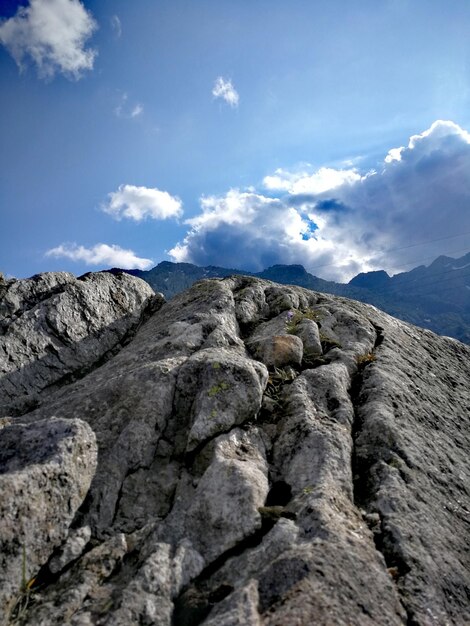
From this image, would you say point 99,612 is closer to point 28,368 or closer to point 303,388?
point 303,388

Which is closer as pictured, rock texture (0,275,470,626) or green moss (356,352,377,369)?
rock texture (0,275,470,626)

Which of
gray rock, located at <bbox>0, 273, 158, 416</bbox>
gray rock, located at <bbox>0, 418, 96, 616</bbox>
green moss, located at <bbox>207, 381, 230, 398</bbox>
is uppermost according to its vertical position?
gray rock, located at <bbox>0, 273, 158, 416</bbox>

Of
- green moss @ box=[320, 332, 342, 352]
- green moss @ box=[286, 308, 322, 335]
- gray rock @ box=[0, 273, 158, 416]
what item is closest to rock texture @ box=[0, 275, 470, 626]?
gray rock @ box=[0, 273, 158, 416]

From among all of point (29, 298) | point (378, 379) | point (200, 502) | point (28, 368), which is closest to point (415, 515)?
point (200, 502)

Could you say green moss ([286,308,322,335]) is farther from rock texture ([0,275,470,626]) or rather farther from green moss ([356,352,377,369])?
green moss ([356,352,377,369])

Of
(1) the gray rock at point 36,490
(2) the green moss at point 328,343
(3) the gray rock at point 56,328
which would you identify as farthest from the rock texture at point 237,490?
(2) the green moss at point 328,343

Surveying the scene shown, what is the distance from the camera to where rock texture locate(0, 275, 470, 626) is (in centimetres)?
904

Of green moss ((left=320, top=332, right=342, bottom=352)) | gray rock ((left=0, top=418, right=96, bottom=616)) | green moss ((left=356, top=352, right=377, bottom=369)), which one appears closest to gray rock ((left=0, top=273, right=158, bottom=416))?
gray rock ((left=0, top=418, right=96, bottom=616))

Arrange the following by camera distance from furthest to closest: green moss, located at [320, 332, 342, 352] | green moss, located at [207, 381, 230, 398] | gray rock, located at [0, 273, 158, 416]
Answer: green moss, located at [320, 332, 342, 352] < gray rock, located at [0, 273, 158, 416] < green moss, located at [207, 381, 230, 398]

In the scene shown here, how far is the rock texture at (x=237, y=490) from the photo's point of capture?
9.04 meters

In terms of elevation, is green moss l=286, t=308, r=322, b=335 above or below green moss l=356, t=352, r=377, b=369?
above

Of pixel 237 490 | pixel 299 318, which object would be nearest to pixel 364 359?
pixel 299 318

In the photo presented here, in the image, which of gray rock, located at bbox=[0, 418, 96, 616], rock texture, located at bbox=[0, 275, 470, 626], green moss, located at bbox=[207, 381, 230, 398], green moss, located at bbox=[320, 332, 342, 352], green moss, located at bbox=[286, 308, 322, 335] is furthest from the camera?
green moss, located at bbox=[286, 308, 322, 335]

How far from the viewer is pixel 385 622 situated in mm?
8586
